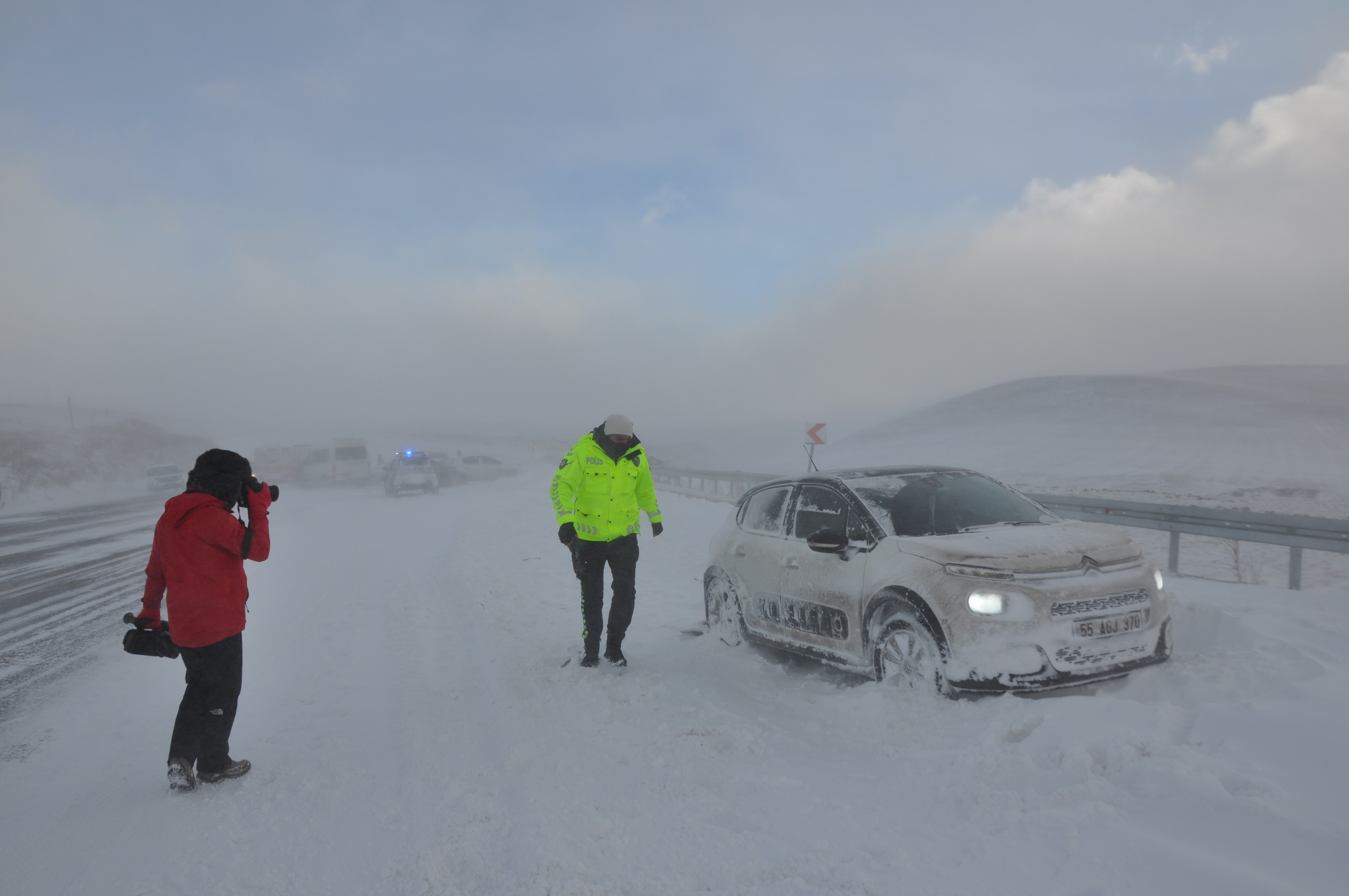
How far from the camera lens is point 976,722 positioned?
12.8 feet

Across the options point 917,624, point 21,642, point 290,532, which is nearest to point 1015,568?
point 917,624

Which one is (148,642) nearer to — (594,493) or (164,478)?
(594,493)

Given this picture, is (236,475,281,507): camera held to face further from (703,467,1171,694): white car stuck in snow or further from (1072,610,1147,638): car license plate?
(1072,610,1147,638): car license plate

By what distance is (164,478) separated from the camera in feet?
111

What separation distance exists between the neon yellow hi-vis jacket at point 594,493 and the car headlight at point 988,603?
239 centimetres

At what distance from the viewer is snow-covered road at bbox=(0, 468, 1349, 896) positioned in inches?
109

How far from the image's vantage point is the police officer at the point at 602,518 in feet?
18.6

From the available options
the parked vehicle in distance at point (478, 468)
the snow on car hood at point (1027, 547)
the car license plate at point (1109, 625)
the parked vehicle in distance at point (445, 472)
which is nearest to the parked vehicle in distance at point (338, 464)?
the parked vehicle in distance at point (445, 472)

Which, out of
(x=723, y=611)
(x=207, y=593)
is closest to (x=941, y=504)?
(x=723, y=611)

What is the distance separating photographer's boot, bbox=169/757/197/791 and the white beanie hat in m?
3.27

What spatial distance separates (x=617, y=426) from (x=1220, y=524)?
22.2 ft

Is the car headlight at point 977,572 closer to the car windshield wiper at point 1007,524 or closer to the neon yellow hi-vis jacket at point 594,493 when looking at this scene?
the car windshield wiper at point 1007,524

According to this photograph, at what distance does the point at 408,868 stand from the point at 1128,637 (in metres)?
3.98

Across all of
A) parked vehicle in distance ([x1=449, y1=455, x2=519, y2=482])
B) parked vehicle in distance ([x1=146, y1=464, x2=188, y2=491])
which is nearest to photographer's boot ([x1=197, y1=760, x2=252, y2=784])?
parked vehicle in distance ([x1=449, y1=455, x2=519, y2=482])
